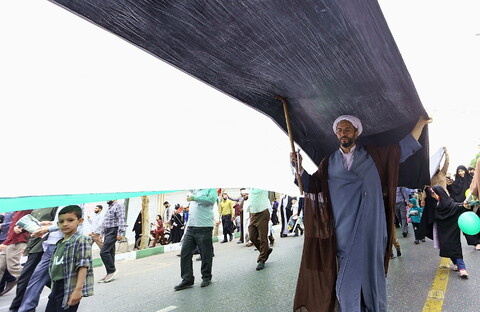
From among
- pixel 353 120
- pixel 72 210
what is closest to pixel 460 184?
pixel 353 120

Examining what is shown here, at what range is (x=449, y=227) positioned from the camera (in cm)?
493

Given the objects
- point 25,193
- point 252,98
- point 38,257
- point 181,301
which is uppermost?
point 252,98

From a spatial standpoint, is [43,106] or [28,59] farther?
[43,106]

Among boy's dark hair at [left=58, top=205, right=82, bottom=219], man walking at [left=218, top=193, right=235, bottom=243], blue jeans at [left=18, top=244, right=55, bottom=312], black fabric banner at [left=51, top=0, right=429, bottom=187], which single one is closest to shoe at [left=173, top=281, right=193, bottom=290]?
blue jeans at [left=18, top=244, right=55, bottom=312]

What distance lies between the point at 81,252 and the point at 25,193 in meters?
1.00

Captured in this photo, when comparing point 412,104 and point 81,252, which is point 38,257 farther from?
point 412,104

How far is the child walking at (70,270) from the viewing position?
2.73 m

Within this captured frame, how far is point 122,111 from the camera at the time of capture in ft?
7.75

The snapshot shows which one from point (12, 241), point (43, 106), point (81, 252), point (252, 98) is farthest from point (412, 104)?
point (12, 241)

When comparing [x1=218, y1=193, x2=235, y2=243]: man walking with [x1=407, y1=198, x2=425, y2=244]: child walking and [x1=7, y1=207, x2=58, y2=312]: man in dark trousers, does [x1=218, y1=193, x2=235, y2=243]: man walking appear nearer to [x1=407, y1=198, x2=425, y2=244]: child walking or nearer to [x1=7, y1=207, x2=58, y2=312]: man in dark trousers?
[x1=407, y1=198, x2=425, y2=244]: child walking

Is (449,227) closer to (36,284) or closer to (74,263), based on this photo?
(74,263)

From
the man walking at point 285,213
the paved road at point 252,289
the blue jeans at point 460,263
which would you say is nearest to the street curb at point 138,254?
the paved road at point 252,289

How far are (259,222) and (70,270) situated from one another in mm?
3924

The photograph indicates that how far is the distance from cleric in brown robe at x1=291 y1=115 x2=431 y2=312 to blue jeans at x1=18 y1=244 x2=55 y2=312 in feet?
10.8
